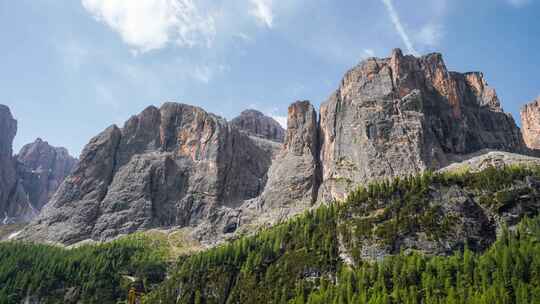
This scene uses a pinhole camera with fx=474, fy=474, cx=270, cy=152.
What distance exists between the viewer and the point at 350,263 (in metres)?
125

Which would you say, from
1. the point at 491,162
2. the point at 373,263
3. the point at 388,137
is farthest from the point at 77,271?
the point at 491,162

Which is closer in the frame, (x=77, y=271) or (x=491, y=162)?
(x=77, y=271)

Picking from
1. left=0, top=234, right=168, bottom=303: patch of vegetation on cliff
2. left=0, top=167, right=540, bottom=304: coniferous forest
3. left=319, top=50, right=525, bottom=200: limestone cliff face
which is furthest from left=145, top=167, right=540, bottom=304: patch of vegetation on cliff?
left=319, top=50, right=525, bottom=200: limestone cliff face

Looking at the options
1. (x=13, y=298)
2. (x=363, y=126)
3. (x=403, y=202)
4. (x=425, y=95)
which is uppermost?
(x=425, y=95)

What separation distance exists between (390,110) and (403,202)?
60730 mm

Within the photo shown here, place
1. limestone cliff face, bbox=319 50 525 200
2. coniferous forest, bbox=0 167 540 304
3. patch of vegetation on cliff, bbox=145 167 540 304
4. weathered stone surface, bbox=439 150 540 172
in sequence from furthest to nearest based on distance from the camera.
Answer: limestone cliff face, bbox=319 50 525 200 → weathered stone surface, bbox=439 150 540 172 → coniferous forest, bbox=0 167 540 304 → patch of vegetation on cliff, bbox=145 167 540 304

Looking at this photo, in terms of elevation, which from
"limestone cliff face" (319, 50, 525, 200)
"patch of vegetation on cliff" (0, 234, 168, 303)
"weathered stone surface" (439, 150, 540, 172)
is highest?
"limestone cliff face" (319, 50, 525, 200)

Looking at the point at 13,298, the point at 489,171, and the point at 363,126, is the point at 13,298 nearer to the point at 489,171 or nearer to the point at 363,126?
the point at 363,126

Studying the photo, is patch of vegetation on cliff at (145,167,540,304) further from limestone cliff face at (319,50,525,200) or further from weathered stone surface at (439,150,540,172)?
limestone cliff face at (319,50,525,200)

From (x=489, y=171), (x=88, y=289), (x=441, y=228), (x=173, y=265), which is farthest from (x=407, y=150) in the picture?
(x=88, y=289)

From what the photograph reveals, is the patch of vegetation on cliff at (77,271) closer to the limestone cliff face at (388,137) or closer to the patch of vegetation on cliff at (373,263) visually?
the patch of vegetation on cliff at (373,263)

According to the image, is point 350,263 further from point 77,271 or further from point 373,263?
point 77,271

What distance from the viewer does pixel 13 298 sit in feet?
488

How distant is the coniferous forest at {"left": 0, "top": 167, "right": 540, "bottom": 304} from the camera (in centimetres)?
10325
